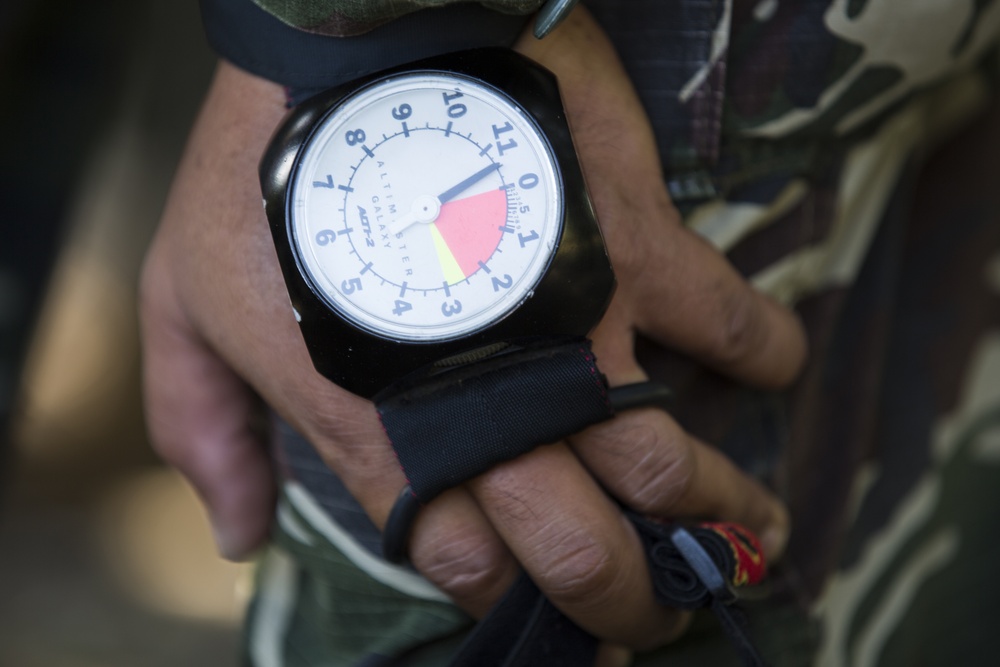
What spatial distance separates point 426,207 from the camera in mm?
647

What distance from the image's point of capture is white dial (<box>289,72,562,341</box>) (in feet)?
2.12

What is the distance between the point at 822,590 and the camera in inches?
36.0

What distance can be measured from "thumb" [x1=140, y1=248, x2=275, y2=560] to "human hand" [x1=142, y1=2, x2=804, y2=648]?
0.24ft

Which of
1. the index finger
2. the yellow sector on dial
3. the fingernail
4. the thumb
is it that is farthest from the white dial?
the fingernail

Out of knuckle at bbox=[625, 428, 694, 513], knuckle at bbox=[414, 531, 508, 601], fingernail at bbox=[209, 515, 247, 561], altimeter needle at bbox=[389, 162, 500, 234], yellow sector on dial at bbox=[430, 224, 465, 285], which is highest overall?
altimeter needle at bbox=[389, 162, 500, 234]

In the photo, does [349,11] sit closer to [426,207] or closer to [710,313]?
[426,207]

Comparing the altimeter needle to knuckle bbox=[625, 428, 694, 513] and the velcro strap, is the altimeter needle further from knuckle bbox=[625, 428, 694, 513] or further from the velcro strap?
knuckle bbox=[625, 428, 694, 513]

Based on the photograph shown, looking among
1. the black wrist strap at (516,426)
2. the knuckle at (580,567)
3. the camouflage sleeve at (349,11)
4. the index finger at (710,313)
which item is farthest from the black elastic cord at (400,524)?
the camouflage sleeve at (349,11)

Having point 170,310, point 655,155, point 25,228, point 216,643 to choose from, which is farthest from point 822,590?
point 25,228

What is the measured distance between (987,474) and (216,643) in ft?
4.13

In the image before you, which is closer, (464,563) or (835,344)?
(464,563)

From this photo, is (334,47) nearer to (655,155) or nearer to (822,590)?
(655,155)

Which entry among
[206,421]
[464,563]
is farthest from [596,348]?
[206,421]

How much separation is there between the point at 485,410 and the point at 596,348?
11 cm
